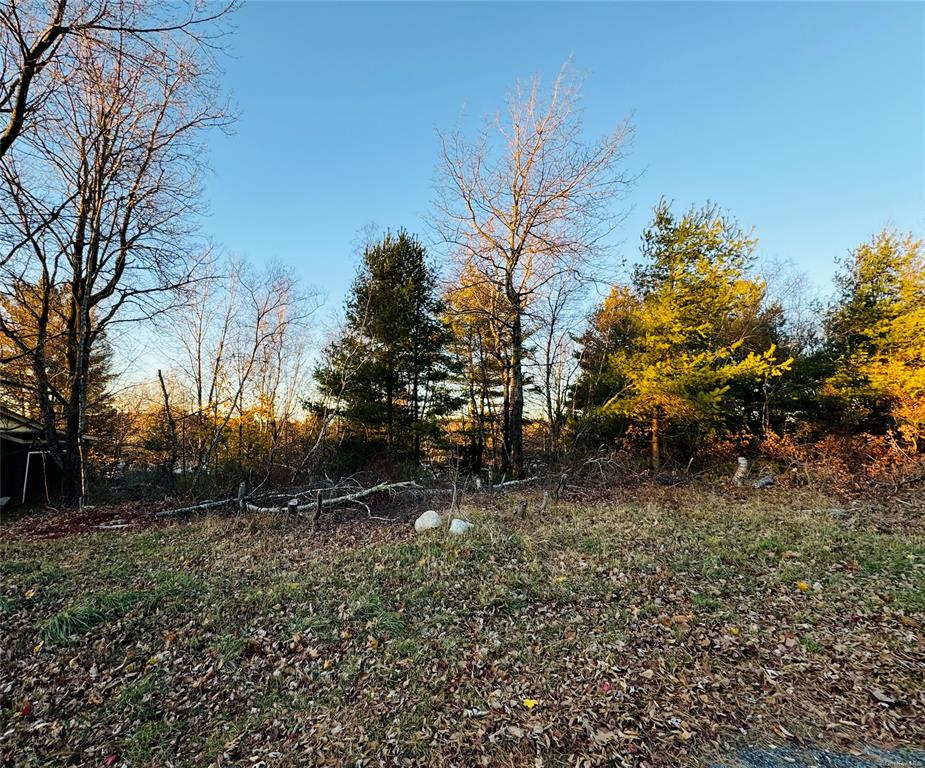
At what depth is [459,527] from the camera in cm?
760

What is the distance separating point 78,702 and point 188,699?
2.86 ft

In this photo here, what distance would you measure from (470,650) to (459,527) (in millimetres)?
3203

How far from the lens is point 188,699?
3.83 metres

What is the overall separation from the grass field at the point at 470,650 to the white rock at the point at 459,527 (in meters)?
0.46

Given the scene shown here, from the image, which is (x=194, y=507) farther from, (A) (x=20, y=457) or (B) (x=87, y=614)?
(A) (x=20, y=457)

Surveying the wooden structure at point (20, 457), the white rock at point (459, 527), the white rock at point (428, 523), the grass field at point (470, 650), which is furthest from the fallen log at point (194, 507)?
the white rock at point (459, 527)

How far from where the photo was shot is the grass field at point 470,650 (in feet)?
10.8

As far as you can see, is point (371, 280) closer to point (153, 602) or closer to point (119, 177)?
point (119, 177)

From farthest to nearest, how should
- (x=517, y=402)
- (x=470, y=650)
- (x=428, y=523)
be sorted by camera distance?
1. (x=517, y=402)
2. (x=428, y=523)
3. (x=470, y=650)

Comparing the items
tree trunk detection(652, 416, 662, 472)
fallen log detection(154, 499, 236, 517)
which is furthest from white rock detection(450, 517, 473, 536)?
tree trunk detection(652, 416, 662, 472)

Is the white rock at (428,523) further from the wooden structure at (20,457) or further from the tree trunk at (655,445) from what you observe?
the wooden structure at (20,457)

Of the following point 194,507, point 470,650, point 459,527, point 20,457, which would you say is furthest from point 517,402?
point 20,457

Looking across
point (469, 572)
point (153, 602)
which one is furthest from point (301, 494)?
point (469, 572)

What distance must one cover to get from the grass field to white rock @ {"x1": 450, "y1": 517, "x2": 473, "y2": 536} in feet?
1.52
